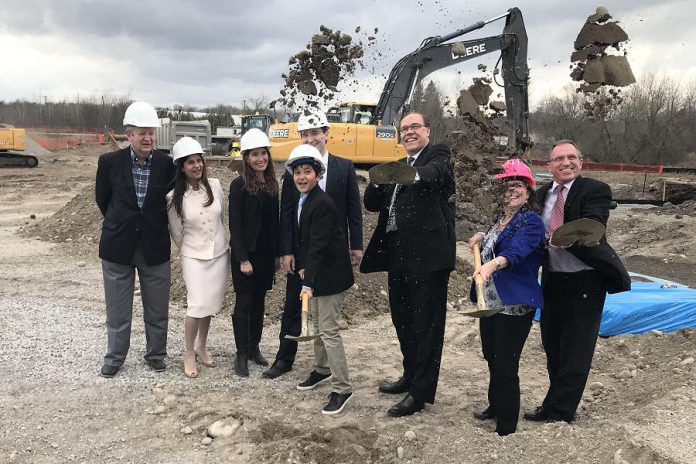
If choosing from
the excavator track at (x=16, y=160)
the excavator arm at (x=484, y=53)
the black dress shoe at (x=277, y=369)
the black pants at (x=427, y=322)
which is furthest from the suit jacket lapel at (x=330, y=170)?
the excavator track at (x=16, y=160)

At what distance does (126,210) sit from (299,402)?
75.2 inches

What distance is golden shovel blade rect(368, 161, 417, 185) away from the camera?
377 centimetres

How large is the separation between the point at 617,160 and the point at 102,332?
3364cm

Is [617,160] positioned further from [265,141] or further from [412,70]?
[265,141]

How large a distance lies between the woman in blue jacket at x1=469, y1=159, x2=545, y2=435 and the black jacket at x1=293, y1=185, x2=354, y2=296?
0.92 meters

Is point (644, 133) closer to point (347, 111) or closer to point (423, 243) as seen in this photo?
point (347, 111)

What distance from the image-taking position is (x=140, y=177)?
15.5 ft

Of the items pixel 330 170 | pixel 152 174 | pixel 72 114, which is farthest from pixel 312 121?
pixel 72 114

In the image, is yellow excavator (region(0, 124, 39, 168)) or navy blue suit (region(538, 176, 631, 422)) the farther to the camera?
yellow excavator (region(0, 124, 39, 168))

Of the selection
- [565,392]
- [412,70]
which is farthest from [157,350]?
[412,70]

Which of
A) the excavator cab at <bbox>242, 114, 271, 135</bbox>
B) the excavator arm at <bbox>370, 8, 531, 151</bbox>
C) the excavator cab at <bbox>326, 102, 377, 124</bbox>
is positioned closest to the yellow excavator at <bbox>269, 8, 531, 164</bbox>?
the excavator arm at <bbox>370, 8, 531, 151</bbox>

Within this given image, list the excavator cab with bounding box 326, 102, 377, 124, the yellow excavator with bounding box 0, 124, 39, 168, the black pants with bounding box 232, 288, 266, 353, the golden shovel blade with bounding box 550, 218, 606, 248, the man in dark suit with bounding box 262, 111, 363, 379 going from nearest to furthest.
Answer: the golden shovel blade with bounding box 550, 218, 606, 248 → the man in dark suit with bounding box 262, 111, 363, 379 → the black pants with bounding box 232, 288, 266, 353 → the excavator cab with bounding box 326, 102, 377, 124 → the yellow excavator with bounding box 0, 124, 39, 168

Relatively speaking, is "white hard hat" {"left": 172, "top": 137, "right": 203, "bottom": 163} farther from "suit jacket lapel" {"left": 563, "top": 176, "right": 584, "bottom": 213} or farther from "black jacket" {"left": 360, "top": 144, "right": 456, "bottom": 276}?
"suit jacket lapel" {"left": 563, "top": 176, "right": 584, "bottom": 213}

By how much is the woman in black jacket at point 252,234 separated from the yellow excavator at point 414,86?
10.1m
